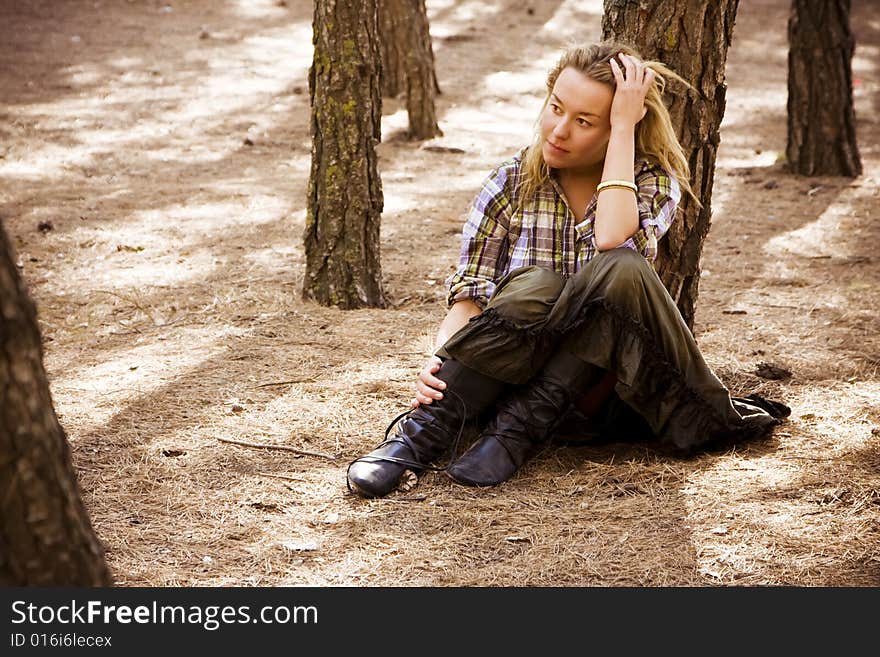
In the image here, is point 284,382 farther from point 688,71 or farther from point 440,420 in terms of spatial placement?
point 688,71

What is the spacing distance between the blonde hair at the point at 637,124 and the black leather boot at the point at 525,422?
0.65m

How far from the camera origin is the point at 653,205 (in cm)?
325

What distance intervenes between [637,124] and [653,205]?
0.29 meters

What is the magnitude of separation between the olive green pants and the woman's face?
38cm

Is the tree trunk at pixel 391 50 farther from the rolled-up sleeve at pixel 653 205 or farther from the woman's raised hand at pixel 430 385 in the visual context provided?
the woman's raised hand at pixel 430 385

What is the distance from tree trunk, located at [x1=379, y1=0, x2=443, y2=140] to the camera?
8.55 meters

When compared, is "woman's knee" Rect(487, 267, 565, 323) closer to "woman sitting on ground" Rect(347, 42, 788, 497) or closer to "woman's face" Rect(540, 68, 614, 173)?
"woman sitting on ground" Rect(347, 42, 788, 497)

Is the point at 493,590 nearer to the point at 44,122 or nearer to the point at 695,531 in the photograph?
the point at 695,531

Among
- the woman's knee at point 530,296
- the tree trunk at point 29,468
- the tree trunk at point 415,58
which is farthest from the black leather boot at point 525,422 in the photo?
the tree trunk at point 415,58

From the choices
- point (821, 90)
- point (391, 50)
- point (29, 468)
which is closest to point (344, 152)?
point (29, 468)

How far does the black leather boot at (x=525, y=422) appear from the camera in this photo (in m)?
3.10

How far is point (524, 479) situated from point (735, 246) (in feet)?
12.1

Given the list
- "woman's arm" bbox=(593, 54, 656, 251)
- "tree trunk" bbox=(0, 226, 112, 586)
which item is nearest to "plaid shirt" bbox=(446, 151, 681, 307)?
"woman's arm" bbox=(593, 54, 656, 251)

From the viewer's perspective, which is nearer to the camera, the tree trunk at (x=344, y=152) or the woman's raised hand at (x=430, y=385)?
the woman's raised hand at (x=430, y=385)
